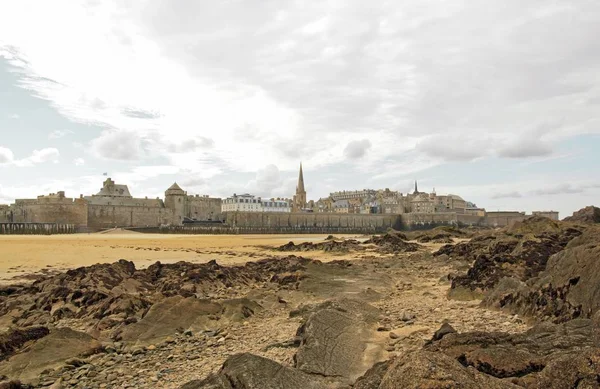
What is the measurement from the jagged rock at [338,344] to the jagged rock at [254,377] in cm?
57

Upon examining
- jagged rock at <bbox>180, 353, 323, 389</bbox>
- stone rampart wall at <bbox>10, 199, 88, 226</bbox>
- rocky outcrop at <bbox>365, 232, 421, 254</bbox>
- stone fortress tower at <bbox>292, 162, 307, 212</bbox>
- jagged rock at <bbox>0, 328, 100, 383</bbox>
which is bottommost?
rocky outcrop at <bbox>365, 232, 421, 254</bbox>

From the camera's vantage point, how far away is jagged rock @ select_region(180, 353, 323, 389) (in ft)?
11.6

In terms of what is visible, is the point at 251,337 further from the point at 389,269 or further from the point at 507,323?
the point at 389,269

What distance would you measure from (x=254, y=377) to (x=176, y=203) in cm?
7797

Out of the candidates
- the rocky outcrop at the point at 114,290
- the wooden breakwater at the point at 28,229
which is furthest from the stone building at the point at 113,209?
the rocky outcrop at the point at 114,290

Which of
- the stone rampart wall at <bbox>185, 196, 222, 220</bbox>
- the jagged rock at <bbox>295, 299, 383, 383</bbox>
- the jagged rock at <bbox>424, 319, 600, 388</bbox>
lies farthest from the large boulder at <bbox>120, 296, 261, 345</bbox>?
the stone rampart wall at <bbox>185, 196, 222, 220</bbox>

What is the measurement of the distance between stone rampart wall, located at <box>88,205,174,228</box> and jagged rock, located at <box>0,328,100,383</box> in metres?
68.8

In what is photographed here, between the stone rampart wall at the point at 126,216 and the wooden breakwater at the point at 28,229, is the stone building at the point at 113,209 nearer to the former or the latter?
the stone rampart wall at the point at 126,216

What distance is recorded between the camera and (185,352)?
5.88m

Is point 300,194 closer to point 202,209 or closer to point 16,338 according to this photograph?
point 202,209

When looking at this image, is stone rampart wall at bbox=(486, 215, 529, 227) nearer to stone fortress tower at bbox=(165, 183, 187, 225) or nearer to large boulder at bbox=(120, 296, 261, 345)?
stone fortress tower at bbox=(165, 183, 187, 225)

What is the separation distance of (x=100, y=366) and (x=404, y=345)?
13.0 feet

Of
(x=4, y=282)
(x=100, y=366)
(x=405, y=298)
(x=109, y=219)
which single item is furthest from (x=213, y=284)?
(x=109, y=219)

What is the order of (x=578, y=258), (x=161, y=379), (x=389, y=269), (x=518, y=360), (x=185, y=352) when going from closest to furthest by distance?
(x=518, y=360) < (x=161, y=379) < (x=185, y=352) < (x=578, y=258) < (x=389, y=269)
